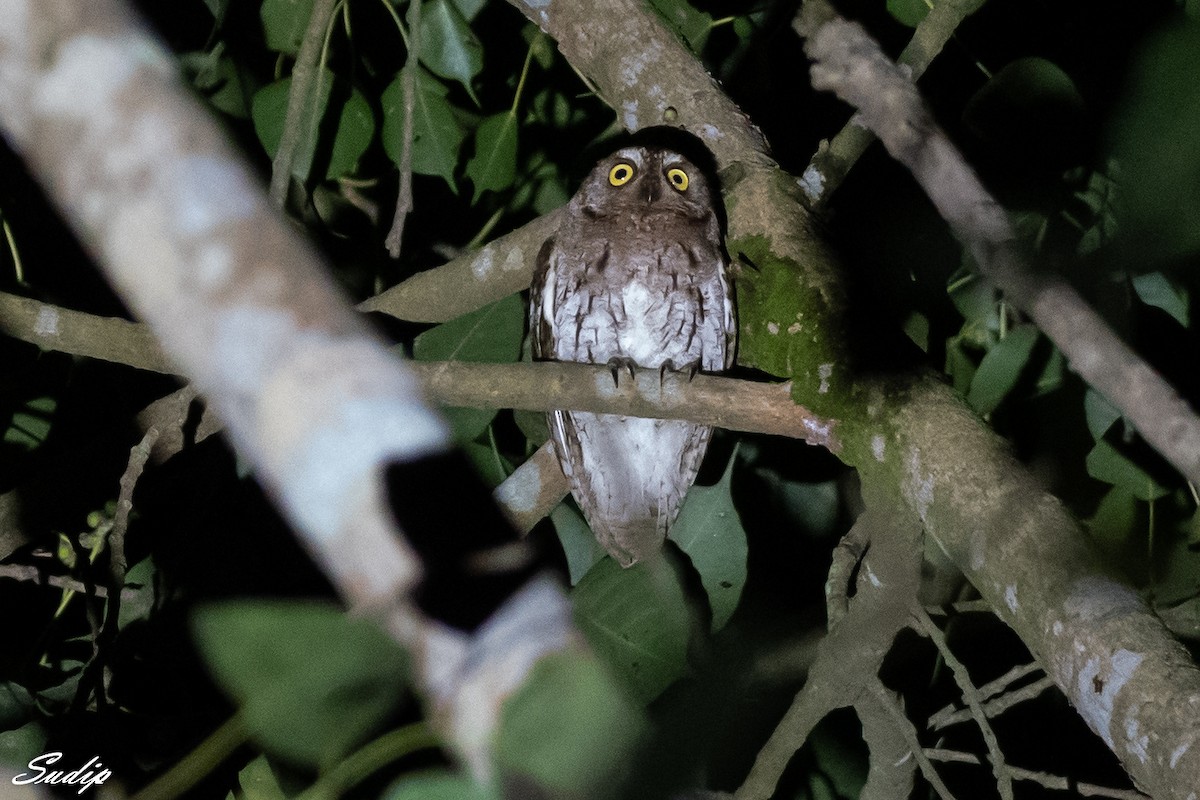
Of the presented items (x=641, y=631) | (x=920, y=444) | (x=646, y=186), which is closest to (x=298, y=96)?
(x=646, y=186)

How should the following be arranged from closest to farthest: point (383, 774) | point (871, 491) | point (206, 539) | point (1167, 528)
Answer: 1. point (383, 774)
2. point (871, 491)
3. point (206, 539)
4. point (1167, 528)

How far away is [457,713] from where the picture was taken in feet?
1.55

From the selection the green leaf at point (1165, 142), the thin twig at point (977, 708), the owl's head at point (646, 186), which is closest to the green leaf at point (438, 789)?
the green leaf at point (1165, 142)

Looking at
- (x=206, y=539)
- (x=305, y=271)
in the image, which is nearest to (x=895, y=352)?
(x=305, y=271)

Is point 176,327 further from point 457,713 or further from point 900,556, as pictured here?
point 900,556

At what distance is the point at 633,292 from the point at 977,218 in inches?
76.3

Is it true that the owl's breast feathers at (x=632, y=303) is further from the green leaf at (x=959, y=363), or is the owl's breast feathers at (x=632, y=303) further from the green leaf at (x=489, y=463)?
the green leaf at (x=959, y=363)

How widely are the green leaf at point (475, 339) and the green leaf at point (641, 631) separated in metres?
0.56

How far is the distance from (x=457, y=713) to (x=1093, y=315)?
0.36m

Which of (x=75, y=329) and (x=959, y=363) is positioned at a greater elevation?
(x=959, y=363)

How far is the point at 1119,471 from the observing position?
1.95 meters

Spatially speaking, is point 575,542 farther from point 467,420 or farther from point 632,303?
point 632,303

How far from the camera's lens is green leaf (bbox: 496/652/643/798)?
1.50ft

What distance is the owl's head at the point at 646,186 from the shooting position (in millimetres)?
2238
